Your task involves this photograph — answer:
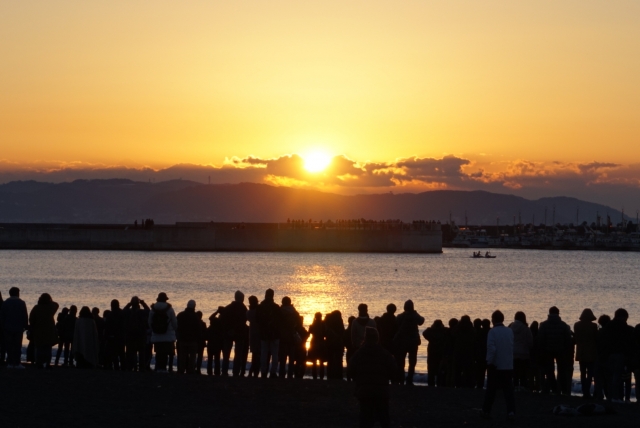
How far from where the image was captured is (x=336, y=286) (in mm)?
71562

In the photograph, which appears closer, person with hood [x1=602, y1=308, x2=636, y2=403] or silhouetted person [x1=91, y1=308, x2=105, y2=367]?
person with hood [x1=602, y1=308, x2=636, y2=403]

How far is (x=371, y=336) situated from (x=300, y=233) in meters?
129

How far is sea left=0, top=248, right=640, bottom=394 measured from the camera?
52656mm

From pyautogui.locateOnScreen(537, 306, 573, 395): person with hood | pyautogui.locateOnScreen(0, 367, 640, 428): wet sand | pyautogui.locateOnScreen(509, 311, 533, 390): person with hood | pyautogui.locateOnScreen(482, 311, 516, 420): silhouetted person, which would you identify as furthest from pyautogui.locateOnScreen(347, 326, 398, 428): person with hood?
pyautogui.locateOnScreen(537, 306, 573, 395): person with hood

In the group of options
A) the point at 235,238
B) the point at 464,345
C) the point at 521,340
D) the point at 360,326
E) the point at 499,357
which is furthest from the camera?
the point at 235,238

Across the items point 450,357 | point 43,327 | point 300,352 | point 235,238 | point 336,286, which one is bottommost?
point 336,286

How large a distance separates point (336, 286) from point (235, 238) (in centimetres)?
6880

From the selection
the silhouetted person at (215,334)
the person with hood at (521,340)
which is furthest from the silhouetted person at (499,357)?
the silhouetted person at (215,334)

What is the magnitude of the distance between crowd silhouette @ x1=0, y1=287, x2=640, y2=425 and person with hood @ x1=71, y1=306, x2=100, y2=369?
18 millimetres

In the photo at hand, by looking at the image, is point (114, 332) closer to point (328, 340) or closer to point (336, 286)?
point (328, 340)

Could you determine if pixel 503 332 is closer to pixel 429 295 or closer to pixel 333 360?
pixel 333 360

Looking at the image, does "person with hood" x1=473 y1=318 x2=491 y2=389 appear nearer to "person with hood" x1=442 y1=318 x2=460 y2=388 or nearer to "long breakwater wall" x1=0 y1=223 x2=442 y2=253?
"person with hood" x1=442 y1=318 x2=460 y2=388

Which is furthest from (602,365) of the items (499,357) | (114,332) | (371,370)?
Answer: (114,332)

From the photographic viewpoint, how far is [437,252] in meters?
143
